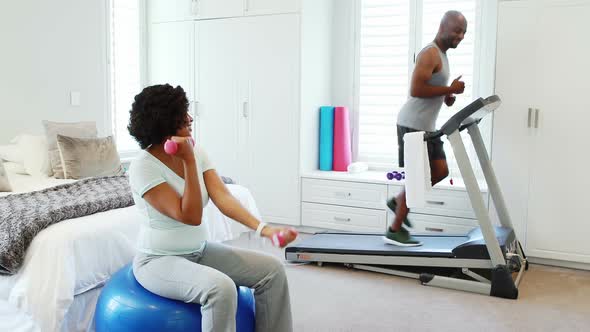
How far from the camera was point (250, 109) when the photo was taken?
480 centimetres

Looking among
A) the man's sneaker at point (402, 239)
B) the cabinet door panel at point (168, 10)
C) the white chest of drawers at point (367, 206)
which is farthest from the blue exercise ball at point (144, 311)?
the cabinet door panel at point (168, 10)

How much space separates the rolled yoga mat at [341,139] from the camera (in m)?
4.76

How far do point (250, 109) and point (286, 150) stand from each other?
478 millimetres


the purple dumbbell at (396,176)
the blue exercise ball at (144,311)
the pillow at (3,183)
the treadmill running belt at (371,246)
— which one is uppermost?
the pillow at (3,183)

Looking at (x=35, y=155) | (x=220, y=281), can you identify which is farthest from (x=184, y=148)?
(x=35, y=155)

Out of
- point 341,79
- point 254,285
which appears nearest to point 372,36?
point 341,79

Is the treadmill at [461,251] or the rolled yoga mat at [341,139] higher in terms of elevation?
→ the rolled yoga mat at [341,139]

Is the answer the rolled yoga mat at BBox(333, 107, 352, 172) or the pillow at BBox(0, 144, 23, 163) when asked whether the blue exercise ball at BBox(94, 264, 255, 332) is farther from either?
the rolled yoga mat at BBox(333, 107, 352, 172)

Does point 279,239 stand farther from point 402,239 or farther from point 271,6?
point 271,6

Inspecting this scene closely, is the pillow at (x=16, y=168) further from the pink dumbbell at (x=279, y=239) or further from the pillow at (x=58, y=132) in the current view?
the pink dumbbell at (x=279, y=239)

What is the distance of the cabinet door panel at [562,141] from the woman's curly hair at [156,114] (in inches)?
101

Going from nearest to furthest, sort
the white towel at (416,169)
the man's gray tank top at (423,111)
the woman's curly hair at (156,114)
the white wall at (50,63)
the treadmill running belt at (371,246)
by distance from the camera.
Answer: the woman's curly hair at (156,114)
the white towel at (416,169)
the treadmill running belt at (371,246)
the man's gray tank top at (423,111)
the white wall at (50,63)

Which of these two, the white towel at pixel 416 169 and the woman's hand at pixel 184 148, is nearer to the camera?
the woman's hand at pixel 184 148

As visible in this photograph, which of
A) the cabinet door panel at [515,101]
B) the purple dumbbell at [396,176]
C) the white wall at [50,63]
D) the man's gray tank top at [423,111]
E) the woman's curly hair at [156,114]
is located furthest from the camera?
the purple dumbbell at [396,176]
